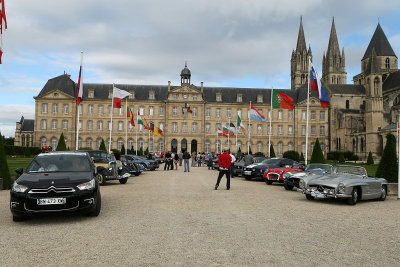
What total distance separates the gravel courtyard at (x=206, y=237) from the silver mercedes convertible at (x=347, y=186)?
3.23 feet

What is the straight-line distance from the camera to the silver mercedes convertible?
10820 millimetres

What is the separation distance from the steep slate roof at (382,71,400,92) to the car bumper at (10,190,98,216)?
74.9m

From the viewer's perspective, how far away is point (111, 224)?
23.7 ft

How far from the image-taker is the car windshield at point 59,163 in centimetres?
867

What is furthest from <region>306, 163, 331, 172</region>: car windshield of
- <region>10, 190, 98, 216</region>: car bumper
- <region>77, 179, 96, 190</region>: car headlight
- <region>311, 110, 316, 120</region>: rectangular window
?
<region>311, 110, 316, 120</region>: rectangular window

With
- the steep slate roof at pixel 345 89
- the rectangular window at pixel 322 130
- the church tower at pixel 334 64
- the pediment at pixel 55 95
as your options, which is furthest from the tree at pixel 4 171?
the church tower at pixel 334 64

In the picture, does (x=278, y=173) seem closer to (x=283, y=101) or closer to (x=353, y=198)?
(x=353, y=198)

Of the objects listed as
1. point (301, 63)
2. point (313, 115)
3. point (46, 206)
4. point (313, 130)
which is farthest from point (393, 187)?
point (301, 63)

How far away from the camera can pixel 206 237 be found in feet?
20.1

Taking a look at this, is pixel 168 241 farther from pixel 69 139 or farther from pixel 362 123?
pixel 362 123

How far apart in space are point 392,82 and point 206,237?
7990 centimetres

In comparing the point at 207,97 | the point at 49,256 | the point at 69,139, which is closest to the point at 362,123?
the point at 207,97

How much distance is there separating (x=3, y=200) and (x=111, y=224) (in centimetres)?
524

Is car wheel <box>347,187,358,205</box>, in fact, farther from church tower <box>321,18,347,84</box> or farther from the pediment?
church tower <box>321,18,347,84</box>
